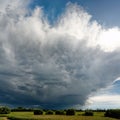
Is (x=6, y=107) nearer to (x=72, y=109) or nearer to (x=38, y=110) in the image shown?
(x=38, y=110)

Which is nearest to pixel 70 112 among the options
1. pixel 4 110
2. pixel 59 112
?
pixel 59 112

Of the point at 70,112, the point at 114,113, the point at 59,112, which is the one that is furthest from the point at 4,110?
the point at 114,113

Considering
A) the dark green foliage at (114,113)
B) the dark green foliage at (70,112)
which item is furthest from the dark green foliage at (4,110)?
the dark green foliage at (114,113)

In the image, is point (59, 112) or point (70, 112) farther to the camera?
point (59, 112)

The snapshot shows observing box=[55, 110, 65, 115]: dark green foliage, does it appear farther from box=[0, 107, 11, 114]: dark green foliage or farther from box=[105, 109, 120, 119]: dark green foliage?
box=[0, 107, 11, 114]: dark green foliage

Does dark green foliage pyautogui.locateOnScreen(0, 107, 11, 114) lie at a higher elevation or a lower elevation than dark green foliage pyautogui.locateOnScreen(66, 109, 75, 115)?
higher

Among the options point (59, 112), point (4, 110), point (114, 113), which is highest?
point (4, 110)

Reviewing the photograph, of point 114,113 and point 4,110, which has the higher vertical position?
point 4,110

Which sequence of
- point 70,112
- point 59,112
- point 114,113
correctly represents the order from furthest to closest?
point 59,112
point 70,112
point 114,113

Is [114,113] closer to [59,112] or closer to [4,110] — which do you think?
[59,112]

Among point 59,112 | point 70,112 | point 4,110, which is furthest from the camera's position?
point 4,110

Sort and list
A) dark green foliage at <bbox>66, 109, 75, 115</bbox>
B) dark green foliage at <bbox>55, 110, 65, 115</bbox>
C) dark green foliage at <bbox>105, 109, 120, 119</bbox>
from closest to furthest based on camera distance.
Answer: dark green foliage at <bbox>105, 109, 120, 119</bbox> < dark green foliage at <bbox>66, 109, 75, 115</bbox> < dark green foliage at <bbox>55, 110, 65, 115</bbox>

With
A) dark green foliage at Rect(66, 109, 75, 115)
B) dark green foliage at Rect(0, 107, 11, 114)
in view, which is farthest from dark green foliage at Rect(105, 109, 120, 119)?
dark green foliage at Rect(0, 107, 11, 114)

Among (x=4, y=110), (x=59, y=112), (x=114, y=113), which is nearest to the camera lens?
(x=114, y=113)
